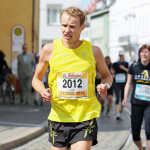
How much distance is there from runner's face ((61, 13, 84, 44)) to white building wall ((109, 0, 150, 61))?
53.6 metres

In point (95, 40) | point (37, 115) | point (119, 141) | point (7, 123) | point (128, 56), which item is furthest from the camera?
point (95, 40)

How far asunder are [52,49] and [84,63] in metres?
0.34

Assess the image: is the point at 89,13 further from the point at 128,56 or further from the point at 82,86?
the point at 82,86

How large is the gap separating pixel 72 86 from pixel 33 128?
17.3 ft

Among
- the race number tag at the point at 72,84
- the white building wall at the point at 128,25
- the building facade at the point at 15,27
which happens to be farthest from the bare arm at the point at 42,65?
the white building wall at the point at 128,25

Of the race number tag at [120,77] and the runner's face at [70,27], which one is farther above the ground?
the runner's face at [70,27]

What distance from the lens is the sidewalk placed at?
27.2 feet

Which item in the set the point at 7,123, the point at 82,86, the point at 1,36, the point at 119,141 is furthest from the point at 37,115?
the point at 1,36

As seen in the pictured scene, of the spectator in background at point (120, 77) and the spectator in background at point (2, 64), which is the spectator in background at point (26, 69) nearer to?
the spectator in background at point (2, 64)

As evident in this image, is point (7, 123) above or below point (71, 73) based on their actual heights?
below

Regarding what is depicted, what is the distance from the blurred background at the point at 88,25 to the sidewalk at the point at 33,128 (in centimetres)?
873

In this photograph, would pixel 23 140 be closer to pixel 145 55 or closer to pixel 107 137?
pixel 107 137

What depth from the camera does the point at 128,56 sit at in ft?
222

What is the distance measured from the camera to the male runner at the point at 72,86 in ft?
14.3
